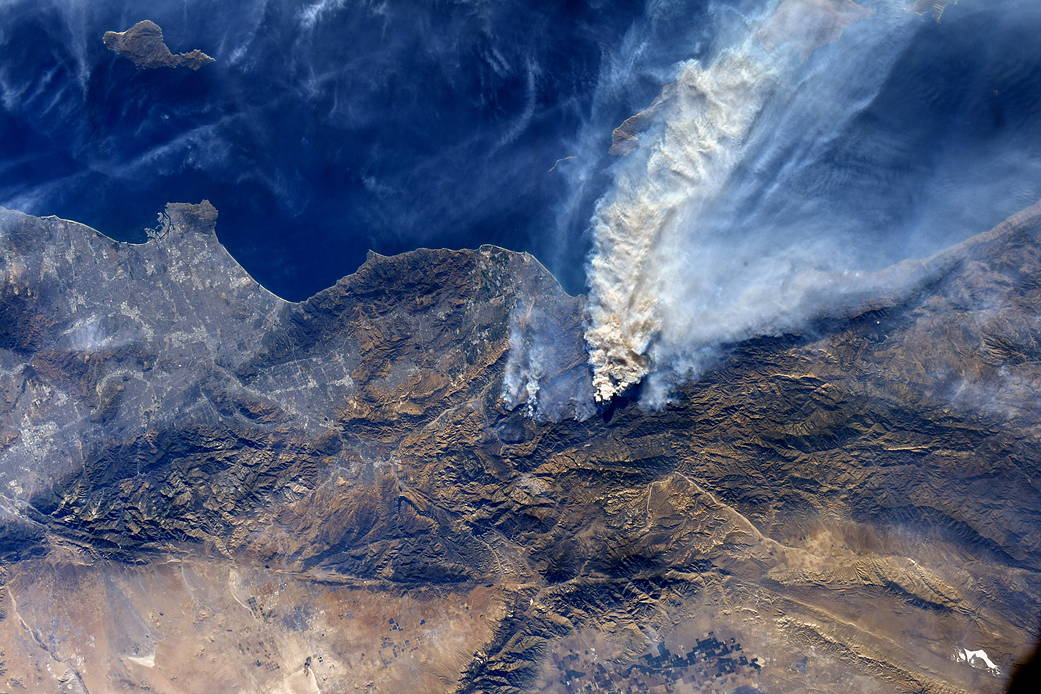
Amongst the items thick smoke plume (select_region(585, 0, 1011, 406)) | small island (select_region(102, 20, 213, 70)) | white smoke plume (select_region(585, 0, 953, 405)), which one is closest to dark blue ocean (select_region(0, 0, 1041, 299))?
small island (select_region(102, 20, 213, 70))

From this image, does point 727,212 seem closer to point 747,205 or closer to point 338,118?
point 747,205

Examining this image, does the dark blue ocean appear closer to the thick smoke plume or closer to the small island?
the small island

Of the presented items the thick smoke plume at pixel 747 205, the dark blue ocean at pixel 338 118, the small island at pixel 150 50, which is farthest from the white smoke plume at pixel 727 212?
the small island at pixel 150 50

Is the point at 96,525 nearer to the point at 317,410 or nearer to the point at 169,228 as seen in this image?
the point at 317,410

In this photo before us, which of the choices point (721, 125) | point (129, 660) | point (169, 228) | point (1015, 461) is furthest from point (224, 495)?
point (1015, 461)

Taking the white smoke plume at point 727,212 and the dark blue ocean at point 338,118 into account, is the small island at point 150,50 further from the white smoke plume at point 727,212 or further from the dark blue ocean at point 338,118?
the white smoke plume at point 727,212
